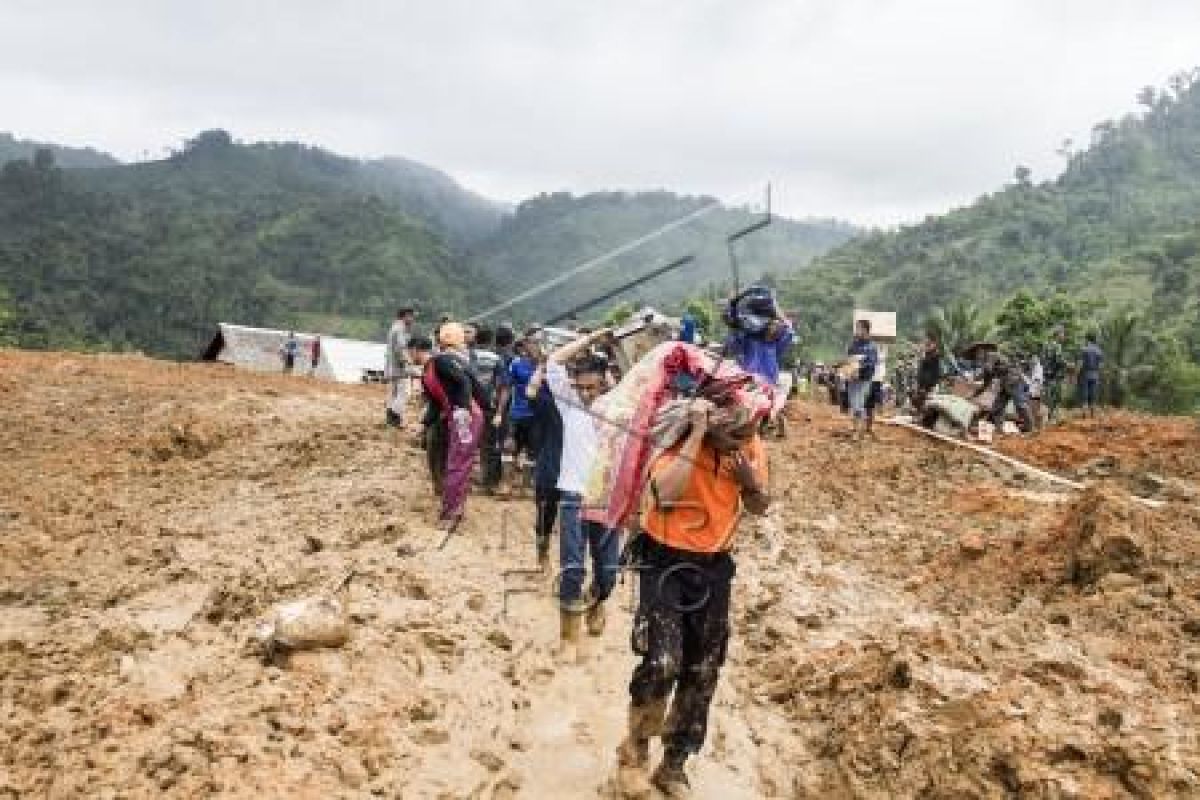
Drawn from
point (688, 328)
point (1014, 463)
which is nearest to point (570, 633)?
point (688, 328)

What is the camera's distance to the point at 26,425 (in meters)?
13.9

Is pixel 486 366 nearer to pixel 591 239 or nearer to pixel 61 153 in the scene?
pixel 591 239

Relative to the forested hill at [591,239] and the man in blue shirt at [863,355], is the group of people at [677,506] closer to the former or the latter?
the man in blue shirt at [863,355]

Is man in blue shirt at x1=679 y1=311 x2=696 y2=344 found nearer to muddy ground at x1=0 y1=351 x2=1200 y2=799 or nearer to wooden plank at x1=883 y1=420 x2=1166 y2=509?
muddy ground at x1=0 y1=351 x2=1200 y2=799

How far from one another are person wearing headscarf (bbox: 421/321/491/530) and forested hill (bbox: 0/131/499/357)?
37130 mm

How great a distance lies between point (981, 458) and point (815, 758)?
8673mm

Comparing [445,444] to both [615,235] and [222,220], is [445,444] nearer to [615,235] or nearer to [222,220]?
[222,220]

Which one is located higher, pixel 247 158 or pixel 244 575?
pixel 247 158

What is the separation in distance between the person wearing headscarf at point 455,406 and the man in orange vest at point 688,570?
356 centimetres

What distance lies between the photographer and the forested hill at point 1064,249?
59.4 m

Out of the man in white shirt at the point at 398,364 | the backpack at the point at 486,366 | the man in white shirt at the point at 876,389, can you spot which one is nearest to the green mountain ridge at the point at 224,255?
the backpack at the point at 486,366

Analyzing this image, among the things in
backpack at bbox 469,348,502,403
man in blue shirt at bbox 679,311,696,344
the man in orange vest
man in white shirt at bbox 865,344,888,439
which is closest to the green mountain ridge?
man in blue shirt at bbox 679,311,696,344

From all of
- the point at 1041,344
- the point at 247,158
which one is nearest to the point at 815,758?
the point at 1041,344

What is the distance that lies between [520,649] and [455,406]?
7.83 ft
